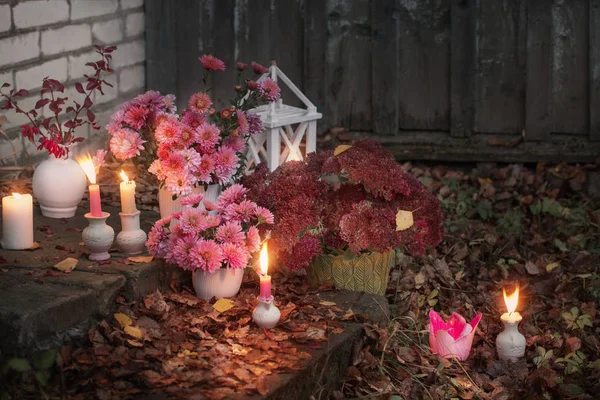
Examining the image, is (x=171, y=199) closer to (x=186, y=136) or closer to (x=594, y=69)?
(x=186, y=136)

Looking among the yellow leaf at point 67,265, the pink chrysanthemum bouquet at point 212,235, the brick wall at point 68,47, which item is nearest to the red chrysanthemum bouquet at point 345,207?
the pink chrysanthemum bouquet at point 212,235

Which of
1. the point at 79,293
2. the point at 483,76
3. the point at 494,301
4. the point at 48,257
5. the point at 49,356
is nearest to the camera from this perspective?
the point at 49,356

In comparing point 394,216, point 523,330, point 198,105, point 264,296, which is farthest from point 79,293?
point 523,330

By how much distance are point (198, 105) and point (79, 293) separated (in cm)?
94

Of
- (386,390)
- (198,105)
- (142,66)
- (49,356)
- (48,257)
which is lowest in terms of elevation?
(386,390)

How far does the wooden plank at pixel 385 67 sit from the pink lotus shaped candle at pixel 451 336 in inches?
99.4

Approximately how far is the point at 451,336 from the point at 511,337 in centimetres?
24

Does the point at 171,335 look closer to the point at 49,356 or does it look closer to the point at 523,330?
the point at 49,356

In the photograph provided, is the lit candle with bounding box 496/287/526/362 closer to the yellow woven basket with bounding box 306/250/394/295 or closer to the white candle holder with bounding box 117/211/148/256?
the yellow woven basket with bounding box 306/250/394/295

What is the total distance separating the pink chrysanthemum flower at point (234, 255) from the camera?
3.59 metres

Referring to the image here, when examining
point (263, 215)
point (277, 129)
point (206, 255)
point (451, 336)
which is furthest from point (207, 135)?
point (451, 336)

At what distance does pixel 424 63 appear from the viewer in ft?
20.0

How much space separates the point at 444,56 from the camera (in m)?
6.05

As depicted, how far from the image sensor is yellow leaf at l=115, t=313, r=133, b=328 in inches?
133
